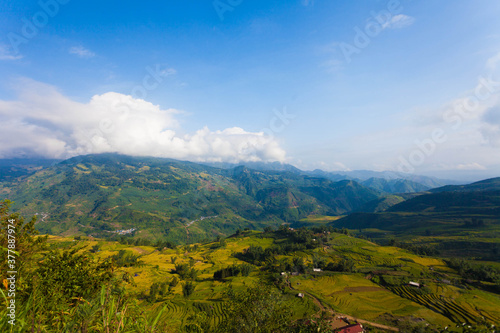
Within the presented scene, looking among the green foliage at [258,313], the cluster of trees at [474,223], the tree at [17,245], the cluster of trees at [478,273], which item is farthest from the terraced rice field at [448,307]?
the cluster of trees at [474,223]

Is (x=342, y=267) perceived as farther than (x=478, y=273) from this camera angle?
Yes

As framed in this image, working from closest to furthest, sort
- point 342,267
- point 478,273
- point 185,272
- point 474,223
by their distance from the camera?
1. point 478,273
2. point 342,267
3. point 185,272
4. point 474,223

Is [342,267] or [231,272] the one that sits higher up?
[342,267]

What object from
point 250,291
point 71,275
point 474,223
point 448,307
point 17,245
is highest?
point 17,245

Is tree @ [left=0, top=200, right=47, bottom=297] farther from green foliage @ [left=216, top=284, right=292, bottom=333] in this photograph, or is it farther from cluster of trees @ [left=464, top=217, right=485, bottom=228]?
cluster of trees @ [left=464, top=217, right=485, bottom=228]

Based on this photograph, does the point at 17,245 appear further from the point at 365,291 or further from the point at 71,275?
the point at 365,291

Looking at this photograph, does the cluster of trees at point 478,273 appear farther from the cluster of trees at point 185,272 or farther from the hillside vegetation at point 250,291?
the cluster of trees at point 185,272

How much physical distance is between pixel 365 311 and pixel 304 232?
88471mm

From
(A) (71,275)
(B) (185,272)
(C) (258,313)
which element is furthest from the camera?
(B) (185,272)

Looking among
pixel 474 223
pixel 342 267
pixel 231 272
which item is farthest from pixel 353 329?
pixel 474 223

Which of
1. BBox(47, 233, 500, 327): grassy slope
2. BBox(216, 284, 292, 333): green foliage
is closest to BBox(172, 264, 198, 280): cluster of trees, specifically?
BBox(47, 233, 500, 327): grassy slope

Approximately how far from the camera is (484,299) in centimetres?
5691

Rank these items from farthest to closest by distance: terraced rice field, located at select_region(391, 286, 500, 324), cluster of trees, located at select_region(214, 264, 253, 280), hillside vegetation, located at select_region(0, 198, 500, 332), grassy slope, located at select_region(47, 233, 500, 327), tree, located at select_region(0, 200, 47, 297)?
cluster of trees, located at select_region(214, 264, 253, 280)
grassy slope, located at select_region(47, 233, 500, 327)
terraced rice field, located at select_region(391, 286, 500, 324)
tree, located at select_region(0, 200, 47, 297)
hillside vegetation, located at select_region(0, 198, 500, 332)

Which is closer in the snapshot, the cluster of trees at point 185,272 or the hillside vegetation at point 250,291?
the hillside vegetation at point 250,291
